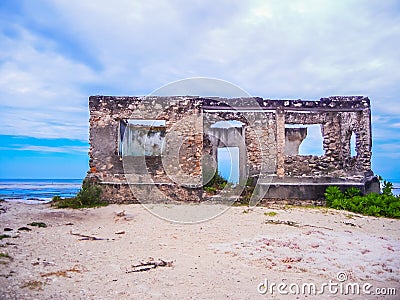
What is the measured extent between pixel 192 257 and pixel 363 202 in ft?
22.2

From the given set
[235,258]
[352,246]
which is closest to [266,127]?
[352,246]

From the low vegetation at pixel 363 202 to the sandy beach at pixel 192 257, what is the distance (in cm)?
117

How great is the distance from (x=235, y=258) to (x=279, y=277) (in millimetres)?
929

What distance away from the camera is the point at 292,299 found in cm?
374

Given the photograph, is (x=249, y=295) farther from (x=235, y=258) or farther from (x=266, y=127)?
(x=266, y=127)

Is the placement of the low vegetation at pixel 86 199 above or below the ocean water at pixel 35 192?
above

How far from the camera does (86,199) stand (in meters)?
10.1

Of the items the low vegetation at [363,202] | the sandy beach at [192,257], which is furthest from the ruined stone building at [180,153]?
the sandy beach at [192,257]

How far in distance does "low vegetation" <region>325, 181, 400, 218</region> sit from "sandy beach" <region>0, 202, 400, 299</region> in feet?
3.84

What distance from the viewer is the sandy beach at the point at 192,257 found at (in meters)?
3.89

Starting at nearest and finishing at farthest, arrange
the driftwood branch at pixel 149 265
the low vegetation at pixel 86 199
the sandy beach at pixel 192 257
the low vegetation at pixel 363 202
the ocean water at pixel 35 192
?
the sandy beach at pixel 192 257 < the driftwood branch at pixel 149 265 < the low vegetation at pixel 363 202 < the low vegetation at pixel 86 199 < the ocean water at pixel 35 192

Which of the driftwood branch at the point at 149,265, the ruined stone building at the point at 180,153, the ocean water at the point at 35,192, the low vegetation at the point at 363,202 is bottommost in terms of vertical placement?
the driftwood branch at the point at 149,265

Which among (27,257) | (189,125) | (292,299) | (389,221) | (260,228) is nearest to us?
(292,299)

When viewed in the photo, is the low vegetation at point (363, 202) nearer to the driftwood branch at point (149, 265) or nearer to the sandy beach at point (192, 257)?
the sandy beach at point (192, 257)
